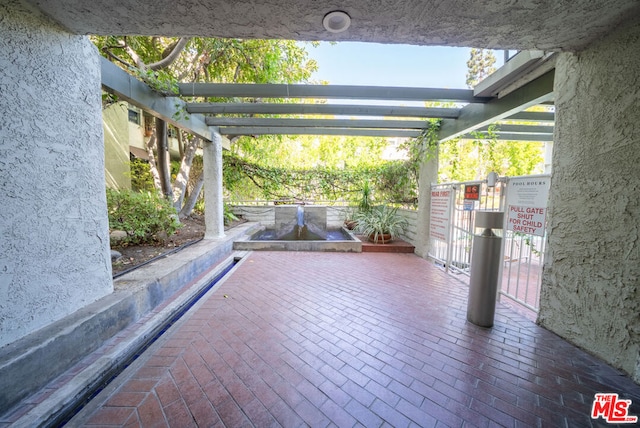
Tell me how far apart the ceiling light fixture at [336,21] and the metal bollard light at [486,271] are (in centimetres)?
237

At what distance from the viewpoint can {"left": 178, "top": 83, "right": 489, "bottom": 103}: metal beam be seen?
11.7 feet

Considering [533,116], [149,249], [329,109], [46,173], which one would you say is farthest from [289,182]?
[46,173]

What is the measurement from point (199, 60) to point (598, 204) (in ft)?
25.2

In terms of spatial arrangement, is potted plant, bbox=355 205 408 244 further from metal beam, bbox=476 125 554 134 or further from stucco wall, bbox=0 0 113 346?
stucco wall, bbox=0 0 113 346

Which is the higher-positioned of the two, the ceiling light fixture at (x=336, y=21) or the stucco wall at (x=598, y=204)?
the ceiling light fixture at (x=336, y=21)

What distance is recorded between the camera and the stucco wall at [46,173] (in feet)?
5.78

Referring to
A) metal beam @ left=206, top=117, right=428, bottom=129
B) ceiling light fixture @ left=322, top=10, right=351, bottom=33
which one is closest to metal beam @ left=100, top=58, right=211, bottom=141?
metal beam @ left=206, top=117, right=428, bottom=129

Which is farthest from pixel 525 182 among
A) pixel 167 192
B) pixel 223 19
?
pixel 167 192

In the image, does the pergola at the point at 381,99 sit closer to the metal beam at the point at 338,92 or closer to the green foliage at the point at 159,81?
the metal beam at the point at 338,92

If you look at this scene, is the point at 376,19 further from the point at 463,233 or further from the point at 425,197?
the point at 425,197

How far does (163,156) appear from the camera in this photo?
21.3 feet

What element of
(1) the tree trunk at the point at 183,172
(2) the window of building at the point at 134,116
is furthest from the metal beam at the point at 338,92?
(2) the window of building at the point at 134,116

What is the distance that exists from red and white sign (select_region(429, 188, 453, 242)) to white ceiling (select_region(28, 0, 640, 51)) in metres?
2.76

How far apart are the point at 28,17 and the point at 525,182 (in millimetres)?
5157
